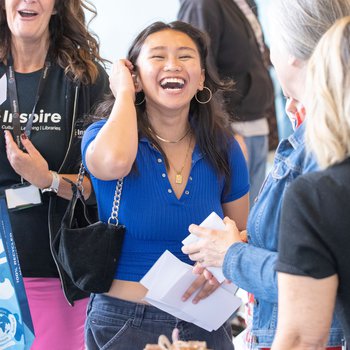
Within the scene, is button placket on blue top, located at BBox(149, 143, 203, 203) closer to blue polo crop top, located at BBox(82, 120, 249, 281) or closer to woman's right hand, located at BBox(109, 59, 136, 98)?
blue polo crop top, located at BBox(82, 120, 249, 281)

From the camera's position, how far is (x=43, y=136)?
262 cm

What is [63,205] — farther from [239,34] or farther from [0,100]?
[239,34]

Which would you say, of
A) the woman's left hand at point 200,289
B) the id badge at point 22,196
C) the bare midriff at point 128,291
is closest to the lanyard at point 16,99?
the id badge at point 22,196

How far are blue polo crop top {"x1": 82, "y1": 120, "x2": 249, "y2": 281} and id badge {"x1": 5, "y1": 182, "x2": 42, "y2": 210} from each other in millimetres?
390

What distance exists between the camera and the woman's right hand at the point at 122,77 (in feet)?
7.66

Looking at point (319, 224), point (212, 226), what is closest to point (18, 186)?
point (212, 226)

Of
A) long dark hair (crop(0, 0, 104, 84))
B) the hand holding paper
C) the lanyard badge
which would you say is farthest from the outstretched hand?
long dark hair (crop(0, 0, 104, 84))

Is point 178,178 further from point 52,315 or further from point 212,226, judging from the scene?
point 52,315

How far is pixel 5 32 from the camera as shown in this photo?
8.98ft

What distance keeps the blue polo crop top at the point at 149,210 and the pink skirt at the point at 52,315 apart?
0.52 m

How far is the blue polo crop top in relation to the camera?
2246 mm

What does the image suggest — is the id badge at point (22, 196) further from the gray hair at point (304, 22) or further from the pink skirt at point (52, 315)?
the gray hair at point (304, 22)

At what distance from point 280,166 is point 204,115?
748 millimetres

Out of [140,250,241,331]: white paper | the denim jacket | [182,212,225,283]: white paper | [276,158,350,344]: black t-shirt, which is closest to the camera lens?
[276,158,350,344]: black t-shirt
